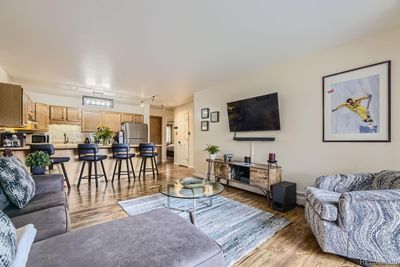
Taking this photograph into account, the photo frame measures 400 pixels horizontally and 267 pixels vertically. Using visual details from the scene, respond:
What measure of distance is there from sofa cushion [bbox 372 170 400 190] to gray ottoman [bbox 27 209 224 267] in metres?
1.86

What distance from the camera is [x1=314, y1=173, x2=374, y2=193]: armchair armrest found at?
81.8 inches

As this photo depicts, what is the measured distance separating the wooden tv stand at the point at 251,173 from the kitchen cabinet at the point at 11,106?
3.50 metres

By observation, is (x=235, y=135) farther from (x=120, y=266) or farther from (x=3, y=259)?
(x=3, y=259)

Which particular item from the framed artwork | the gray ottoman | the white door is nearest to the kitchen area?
the white door

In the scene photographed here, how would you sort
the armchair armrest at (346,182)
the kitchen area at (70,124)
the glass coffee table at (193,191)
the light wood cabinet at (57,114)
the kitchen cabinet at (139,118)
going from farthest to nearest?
1. the kitchen cabinet at (139,118)
2. the light wood cabinet at (57,114)
3. the kitchen area at (70,124)
4. the glass coffee table at (193,191)
5. the armchair armrest at (346,182)

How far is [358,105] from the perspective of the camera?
7.99 ft

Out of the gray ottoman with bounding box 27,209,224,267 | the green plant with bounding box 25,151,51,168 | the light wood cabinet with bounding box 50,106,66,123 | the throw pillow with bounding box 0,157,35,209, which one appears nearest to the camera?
the gray ottoman with bounding box 27,209,224,267

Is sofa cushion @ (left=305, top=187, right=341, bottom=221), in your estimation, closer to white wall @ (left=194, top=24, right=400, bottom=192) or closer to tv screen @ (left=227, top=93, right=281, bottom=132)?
white wall @ (left=194, top=24, right=400, bottom=192)

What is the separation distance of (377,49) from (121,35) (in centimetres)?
319

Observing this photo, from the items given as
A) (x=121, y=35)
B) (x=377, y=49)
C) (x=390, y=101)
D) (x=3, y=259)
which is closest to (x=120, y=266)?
(x=3, y=259)

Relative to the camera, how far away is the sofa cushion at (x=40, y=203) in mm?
1607

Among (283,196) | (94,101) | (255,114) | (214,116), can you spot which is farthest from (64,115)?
(283,196)

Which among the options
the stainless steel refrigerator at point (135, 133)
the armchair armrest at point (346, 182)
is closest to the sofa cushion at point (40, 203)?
the armchair armrest at point (346, 182)

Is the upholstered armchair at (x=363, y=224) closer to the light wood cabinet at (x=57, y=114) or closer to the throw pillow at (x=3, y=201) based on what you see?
the throw pillow at (x=3, y=201)
